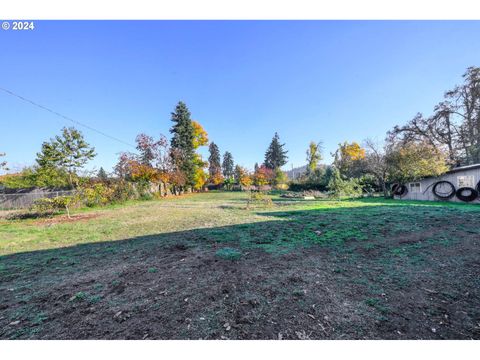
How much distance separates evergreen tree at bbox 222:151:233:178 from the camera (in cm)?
5566

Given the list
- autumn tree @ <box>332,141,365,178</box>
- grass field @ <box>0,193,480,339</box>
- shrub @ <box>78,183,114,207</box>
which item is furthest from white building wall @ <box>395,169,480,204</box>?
shrub @ <box>78,183,114,207</box>

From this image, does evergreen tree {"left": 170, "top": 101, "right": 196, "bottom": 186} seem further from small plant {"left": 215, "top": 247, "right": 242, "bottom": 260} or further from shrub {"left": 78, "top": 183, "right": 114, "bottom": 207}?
small plant {"left": 215, "top": 247, "right": 242, "bottom": 260}

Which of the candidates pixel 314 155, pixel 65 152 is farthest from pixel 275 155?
pixel 65 152

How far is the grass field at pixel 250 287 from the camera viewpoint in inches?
66.2

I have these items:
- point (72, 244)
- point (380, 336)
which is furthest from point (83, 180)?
point (380, 336)

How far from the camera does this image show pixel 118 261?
3.37 m

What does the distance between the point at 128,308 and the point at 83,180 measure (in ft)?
57.8

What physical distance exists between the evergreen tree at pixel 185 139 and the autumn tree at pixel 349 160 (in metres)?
20.9

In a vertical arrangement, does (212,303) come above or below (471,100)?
below

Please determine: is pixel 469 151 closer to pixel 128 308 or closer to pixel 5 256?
pixel 128 308

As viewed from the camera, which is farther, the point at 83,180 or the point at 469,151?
the point at 469,151

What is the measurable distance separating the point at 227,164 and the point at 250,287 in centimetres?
5433

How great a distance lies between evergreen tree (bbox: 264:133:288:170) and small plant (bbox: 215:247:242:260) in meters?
42.4

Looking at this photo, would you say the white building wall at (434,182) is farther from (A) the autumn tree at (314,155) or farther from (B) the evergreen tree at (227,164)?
(B) the evergreen tree at (227,164)
